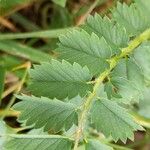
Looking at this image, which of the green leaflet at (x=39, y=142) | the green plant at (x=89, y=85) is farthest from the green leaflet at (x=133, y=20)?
the green leaflet at (x=39, y=142)

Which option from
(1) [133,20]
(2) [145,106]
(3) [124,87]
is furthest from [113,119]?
(2) [145,106]

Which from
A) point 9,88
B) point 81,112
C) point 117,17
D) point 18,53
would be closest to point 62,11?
point 18,53

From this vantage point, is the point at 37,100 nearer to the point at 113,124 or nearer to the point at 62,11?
the point at 113,124

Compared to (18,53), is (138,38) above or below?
below

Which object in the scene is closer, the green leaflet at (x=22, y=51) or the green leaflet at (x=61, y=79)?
the green leaflet at (x=61, y=79)

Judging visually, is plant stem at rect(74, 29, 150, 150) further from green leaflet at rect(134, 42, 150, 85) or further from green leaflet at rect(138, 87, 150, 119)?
green leaflet at rect(138, 87, 150, 119)

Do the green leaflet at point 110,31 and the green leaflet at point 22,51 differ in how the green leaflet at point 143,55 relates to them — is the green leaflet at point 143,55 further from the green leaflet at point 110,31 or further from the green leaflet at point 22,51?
the green leaflet at point 22,51

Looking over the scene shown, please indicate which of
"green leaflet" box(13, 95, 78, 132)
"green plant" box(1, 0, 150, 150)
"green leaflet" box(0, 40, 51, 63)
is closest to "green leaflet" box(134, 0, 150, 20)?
"green plant" box(1, 0, 150, 150)
